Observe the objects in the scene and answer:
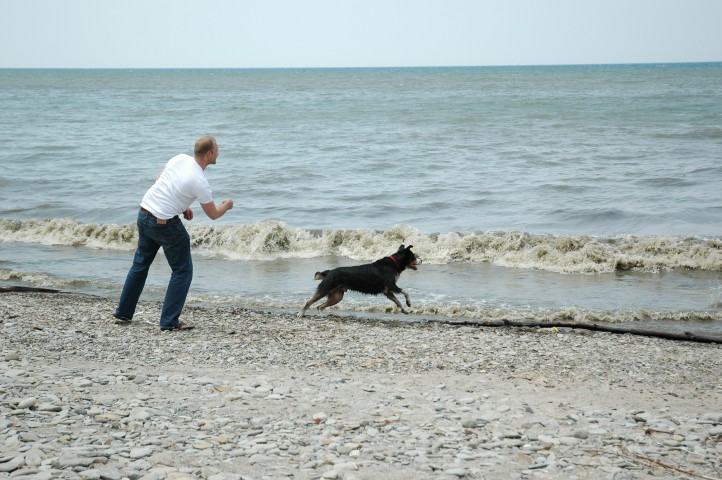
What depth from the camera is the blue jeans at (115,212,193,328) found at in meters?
8.02

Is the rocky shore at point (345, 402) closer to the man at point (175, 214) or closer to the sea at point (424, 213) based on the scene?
the man at point (175, 214)

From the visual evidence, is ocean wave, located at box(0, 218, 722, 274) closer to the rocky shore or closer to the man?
the rocky shore

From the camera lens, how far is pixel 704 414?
598 cm

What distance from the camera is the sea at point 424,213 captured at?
11875 millimetres

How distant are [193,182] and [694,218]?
42.4 ft

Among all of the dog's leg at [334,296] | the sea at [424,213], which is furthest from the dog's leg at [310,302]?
the sea at [424,213]

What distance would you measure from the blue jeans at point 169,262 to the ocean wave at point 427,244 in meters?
6.18

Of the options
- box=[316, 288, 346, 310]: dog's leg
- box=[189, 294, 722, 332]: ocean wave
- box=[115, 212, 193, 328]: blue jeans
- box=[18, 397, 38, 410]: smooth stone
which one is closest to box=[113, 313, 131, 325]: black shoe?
box=[115, 212, 193, 328]: blue jeans

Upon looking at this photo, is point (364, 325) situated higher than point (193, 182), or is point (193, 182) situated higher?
point (193, 182)

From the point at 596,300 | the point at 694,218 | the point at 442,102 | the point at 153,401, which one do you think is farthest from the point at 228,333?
the point at 442,102

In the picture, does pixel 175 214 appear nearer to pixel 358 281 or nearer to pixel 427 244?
pixel 358 281

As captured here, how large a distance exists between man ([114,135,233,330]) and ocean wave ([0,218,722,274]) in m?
6.30

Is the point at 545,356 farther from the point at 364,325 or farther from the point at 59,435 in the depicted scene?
the point at 59,435

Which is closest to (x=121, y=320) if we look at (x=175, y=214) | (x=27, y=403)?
(x=175, y=214)
